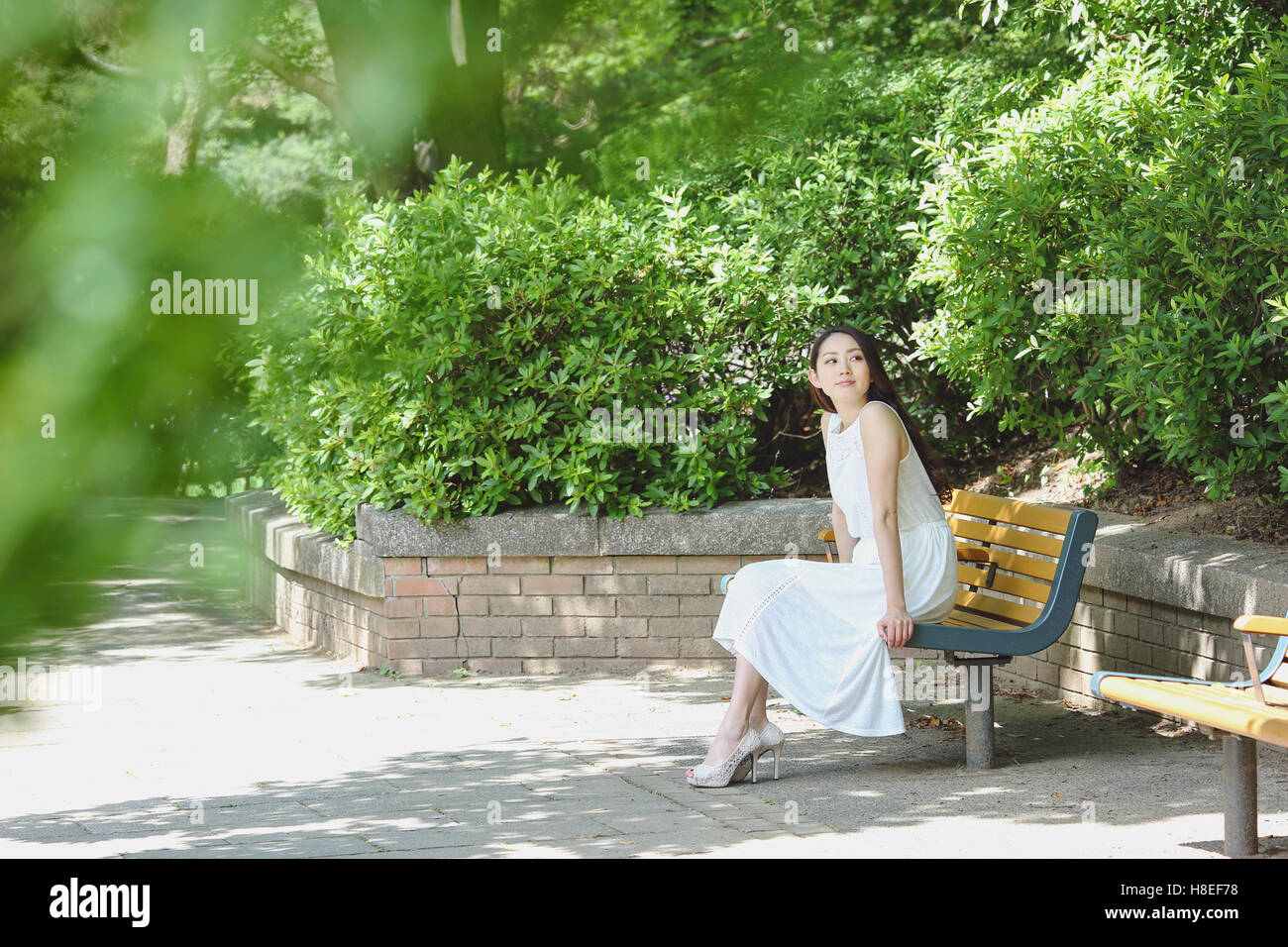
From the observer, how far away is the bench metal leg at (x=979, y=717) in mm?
4984

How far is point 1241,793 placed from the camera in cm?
383

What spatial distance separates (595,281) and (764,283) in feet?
3.05

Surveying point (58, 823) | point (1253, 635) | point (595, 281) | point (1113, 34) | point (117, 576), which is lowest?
point (58, 823)

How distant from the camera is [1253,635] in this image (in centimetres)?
499

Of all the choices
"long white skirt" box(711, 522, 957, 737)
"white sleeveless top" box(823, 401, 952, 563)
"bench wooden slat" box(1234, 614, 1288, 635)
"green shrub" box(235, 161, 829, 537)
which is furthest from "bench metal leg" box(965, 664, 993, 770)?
"green shrub" box(235, 161, 829, 537)

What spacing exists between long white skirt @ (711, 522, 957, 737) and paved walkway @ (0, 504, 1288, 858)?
0.32m

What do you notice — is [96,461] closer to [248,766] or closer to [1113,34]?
[248,766]

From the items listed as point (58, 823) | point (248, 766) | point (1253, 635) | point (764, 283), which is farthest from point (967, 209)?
point (58, 823)

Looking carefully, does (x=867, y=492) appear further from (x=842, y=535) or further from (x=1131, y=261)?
(x=1131, y=261)

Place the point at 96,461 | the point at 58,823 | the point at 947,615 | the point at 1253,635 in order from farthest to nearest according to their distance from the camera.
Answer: the point at 947,615
the point at 1253,635
the point at 58,823
the point at 96,461

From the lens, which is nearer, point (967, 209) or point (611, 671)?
point (967, 209)

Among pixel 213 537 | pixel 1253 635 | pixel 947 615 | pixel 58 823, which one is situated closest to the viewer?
pixel 213 537

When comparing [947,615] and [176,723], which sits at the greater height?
[947,615]

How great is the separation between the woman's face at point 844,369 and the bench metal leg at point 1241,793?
199 centimetres
